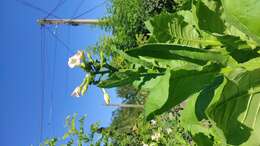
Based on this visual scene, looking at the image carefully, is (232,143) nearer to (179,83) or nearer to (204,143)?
(179,83)

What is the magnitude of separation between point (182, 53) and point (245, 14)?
0.32m

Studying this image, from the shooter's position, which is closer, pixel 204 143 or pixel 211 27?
pixel 211 27

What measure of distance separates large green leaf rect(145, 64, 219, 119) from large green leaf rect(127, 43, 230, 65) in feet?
0.10

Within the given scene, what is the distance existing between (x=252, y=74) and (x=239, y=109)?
0.15 m

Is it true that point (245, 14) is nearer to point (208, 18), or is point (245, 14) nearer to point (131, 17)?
point (208, 18)

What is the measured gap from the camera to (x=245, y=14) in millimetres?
1294

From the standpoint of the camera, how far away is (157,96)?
166cm

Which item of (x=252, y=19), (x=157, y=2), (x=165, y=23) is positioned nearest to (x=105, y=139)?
(x=165, y=23)

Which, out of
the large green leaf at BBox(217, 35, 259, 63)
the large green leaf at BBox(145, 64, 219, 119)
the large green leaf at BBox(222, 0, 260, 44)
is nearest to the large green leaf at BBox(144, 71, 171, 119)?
the large green leaf at BBox(145, 64, 219, 119)

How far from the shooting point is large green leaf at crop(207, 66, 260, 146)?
5.15 ft

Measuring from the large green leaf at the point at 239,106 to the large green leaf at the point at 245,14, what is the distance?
0.22 metres

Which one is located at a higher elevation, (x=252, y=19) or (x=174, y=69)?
(x=252, y=19)

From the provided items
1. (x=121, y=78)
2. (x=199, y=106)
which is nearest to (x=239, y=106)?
(x=199, y=106)

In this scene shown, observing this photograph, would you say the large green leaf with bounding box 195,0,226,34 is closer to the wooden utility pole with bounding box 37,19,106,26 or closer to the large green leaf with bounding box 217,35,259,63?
the large green leaf with bounding box 217,35,259,63
